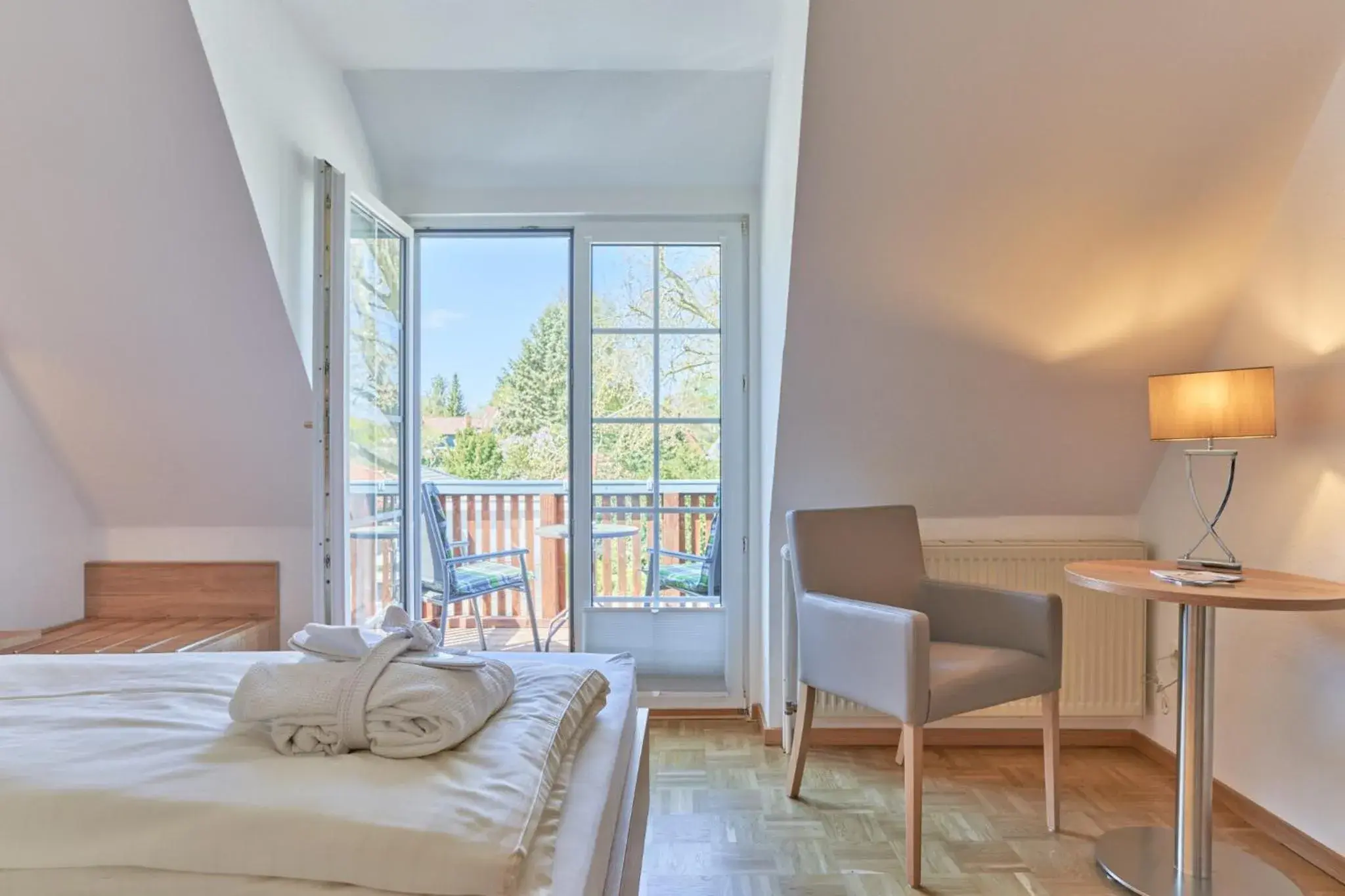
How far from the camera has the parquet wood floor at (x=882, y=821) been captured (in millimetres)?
1985

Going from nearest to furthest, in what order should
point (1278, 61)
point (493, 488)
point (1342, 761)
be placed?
point (1278, 61) → point (1342, 761) → point (493, 488)

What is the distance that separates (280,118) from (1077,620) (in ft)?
9.90

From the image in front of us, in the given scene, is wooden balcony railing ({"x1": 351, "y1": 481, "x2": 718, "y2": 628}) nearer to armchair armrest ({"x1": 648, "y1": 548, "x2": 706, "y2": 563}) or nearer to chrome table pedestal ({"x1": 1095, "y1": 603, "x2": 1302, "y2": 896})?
armchair armrest ({"x1": 648, "y1": 548, "x2": 706, "y2": 563})

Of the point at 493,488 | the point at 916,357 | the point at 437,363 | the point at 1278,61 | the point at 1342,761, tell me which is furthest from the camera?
the point at 437,363

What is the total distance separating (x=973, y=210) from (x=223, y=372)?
2292mm

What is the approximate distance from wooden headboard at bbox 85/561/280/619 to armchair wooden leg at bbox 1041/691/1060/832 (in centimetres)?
258

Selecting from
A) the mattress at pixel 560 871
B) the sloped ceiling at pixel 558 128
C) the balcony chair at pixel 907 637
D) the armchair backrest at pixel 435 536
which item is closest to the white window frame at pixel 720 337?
the sloped ceiling at pixel 558 128

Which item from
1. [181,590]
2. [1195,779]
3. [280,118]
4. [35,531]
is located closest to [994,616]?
[1195,779]

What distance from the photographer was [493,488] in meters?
5.25

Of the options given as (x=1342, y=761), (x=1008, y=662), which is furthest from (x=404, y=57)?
(x=1342, y=761)

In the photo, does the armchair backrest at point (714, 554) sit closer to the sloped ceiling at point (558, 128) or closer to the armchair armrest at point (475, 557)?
the armchair armrest at point (475, 557)

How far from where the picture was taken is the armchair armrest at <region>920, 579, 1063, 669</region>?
227cm

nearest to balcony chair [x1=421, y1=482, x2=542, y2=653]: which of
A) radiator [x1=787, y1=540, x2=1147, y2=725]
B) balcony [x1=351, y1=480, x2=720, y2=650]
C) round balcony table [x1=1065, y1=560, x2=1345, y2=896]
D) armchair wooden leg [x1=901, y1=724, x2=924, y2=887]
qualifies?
balcony [x1=351, y1=480, x2=720, y2=650]

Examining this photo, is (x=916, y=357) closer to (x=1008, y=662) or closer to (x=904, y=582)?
(x=904, y=582)
